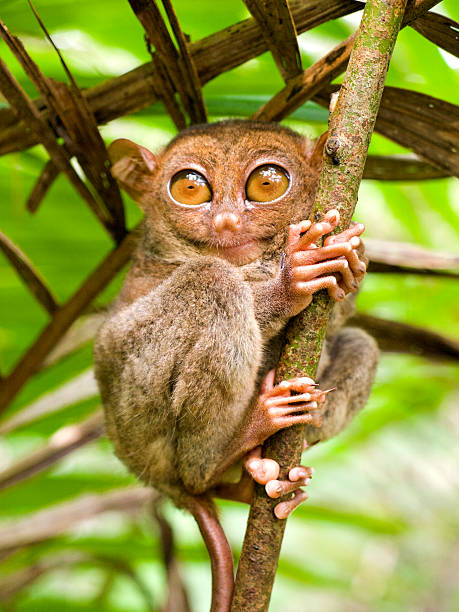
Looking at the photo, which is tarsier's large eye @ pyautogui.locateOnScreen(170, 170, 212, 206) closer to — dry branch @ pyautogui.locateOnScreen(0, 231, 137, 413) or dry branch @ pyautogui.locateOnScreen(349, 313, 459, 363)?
dry branch @ pyautogui.locateOnScreen(0, 231, 137, 413)

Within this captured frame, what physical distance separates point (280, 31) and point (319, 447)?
2.84 m

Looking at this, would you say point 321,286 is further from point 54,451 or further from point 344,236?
point 54,451

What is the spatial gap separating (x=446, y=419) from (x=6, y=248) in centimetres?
284

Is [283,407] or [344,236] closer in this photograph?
[344,236]

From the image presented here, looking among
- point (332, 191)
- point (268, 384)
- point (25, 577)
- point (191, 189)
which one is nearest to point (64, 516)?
point (25, 577)

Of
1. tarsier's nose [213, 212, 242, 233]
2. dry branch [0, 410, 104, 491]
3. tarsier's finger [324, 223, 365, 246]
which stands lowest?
dry branch [0, 410, 104, 491]

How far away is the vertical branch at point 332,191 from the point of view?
190cm

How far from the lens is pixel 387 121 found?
103 inches

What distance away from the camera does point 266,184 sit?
2732 mm

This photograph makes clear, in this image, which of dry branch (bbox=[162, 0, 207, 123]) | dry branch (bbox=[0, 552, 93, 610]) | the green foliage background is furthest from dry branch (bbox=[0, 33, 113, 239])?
dry branch (bbox=[0, 552, 93, 610])

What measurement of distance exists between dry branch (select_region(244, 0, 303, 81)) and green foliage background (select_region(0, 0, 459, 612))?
1.33 feet

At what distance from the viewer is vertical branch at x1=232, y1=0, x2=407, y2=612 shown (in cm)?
190

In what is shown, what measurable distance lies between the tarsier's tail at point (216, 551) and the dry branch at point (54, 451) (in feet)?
2.86

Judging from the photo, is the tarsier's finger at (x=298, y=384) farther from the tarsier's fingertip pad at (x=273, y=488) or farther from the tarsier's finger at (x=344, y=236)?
the tarsier's finger at (x=344, y=236)
